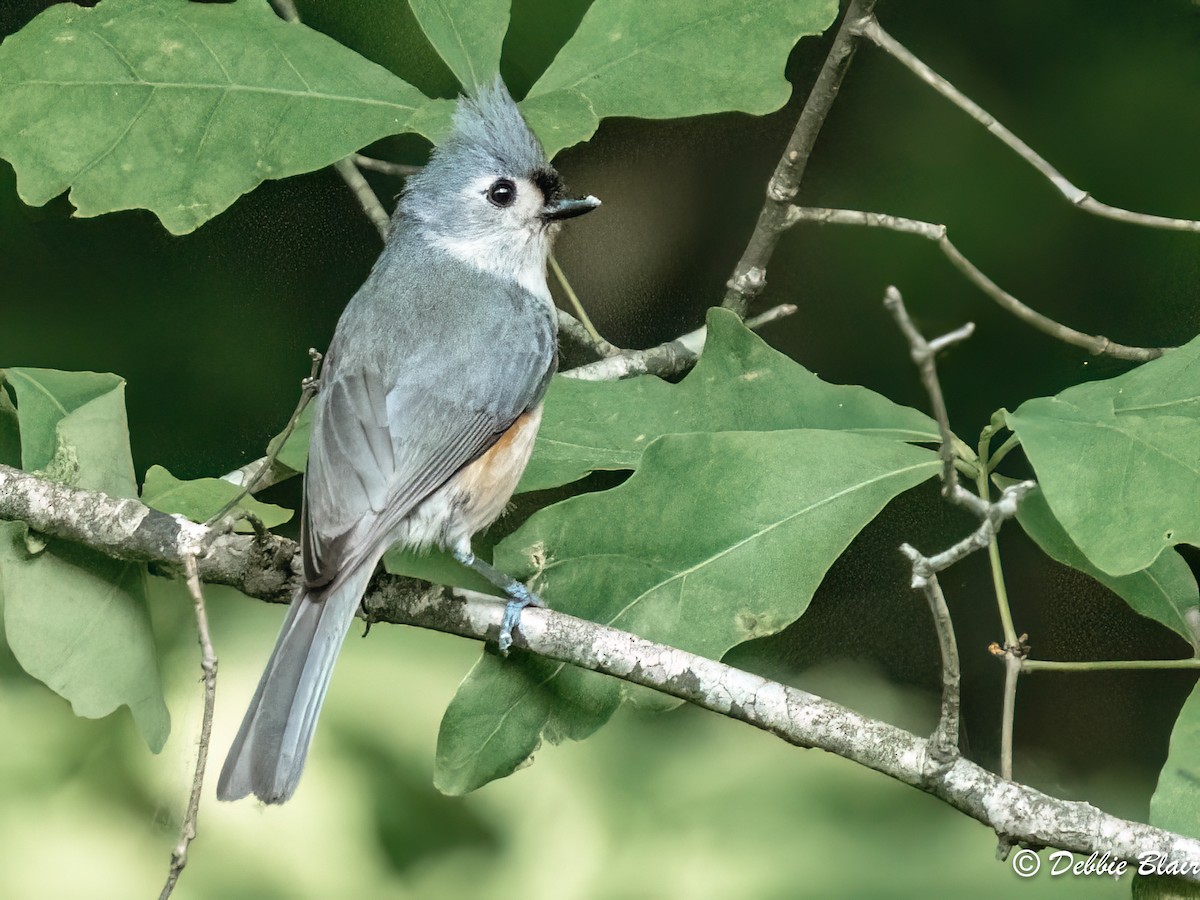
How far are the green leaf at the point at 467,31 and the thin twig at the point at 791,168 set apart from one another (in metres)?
0.35

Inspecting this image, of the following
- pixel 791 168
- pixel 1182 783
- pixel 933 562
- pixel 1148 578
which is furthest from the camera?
pixel 791 168

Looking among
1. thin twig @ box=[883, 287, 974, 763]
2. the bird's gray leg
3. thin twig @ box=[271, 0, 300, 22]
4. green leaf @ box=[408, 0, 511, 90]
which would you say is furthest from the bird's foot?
thin twig @ box=[271, 0, 300, 22]

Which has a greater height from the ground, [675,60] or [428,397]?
[675,60]

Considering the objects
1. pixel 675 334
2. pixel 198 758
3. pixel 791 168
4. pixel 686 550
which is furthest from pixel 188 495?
pixel 791 168

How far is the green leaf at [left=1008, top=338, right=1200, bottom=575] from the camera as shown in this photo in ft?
3.31

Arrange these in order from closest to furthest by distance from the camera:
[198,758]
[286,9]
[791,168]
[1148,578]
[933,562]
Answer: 1. [933,562]
2. [198,758]
3. [1148,578]
4. [791,168]
5. [286,9]

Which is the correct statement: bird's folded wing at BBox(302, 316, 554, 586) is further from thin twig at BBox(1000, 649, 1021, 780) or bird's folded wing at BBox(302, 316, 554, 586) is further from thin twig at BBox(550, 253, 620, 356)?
thin twig at BBox(1000, 649, 1021, 780)

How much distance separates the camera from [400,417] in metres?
1.25

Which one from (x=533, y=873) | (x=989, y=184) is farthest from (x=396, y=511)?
(x=989, y=184)

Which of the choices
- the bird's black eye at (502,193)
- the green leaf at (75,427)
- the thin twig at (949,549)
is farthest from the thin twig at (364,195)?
the thin twig at (949,549)

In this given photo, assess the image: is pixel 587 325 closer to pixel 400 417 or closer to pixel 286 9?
pixel 400 417

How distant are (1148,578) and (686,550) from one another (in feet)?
1.48

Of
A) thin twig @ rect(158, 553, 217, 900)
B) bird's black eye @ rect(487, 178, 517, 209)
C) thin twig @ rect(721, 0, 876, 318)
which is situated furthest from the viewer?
bird's black eye @ rect(487, 178, 517, 209)

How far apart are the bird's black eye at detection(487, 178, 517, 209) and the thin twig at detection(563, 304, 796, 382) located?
22 cm
